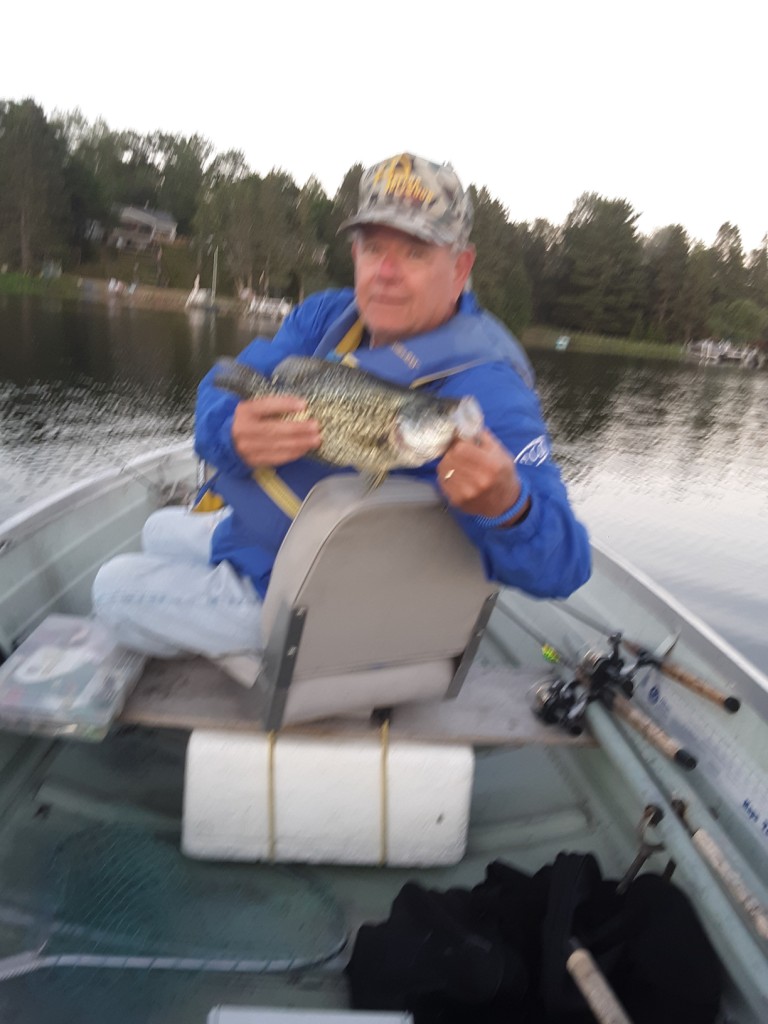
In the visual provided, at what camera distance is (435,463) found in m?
2.33

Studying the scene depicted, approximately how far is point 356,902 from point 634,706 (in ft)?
4.33

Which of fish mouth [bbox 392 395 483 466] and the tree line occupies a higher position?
the tree line

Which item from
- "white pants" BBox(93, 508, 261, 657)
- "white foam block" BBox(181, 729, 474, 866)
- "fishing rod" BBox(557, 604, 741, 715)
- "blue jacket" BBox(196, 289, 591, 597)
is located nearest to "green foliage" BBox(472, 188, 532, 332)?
"fishing rod" BBox(557, 604, 741, 715)

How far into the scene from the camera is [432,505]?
82.4 inches

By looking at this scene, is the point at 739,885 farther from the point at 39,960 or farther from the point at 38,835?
the point at 38,835

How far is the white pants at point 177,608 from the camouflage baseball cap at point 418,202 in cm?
139

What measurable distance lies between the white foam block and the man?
1.34ft

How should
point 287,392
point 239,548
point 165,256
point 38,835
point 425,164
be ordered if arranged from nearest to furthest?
point 287,392, point 425,164, point 38,835, point 239,548, point 165,256

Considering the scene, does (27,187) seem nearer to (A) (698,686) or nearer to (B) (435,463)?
(B) (435,463)

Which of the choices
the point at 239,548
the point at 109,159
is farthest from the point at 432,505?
the point at 109,159

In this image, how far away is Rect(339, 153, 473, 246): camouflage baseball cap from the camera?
7.64 feet

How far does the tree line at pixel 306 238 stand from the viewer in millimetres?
62469

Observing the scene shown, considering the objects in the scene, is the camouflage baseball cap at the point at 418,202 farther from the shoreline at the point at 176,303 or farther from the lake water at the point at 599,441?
the shoreline at the point at 176,303

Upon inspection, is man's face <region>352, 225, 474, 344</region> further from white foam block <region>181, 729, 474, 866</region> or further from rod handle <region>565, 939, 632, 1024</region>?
rod handle <region>565, 939, 632, 1024</region>
